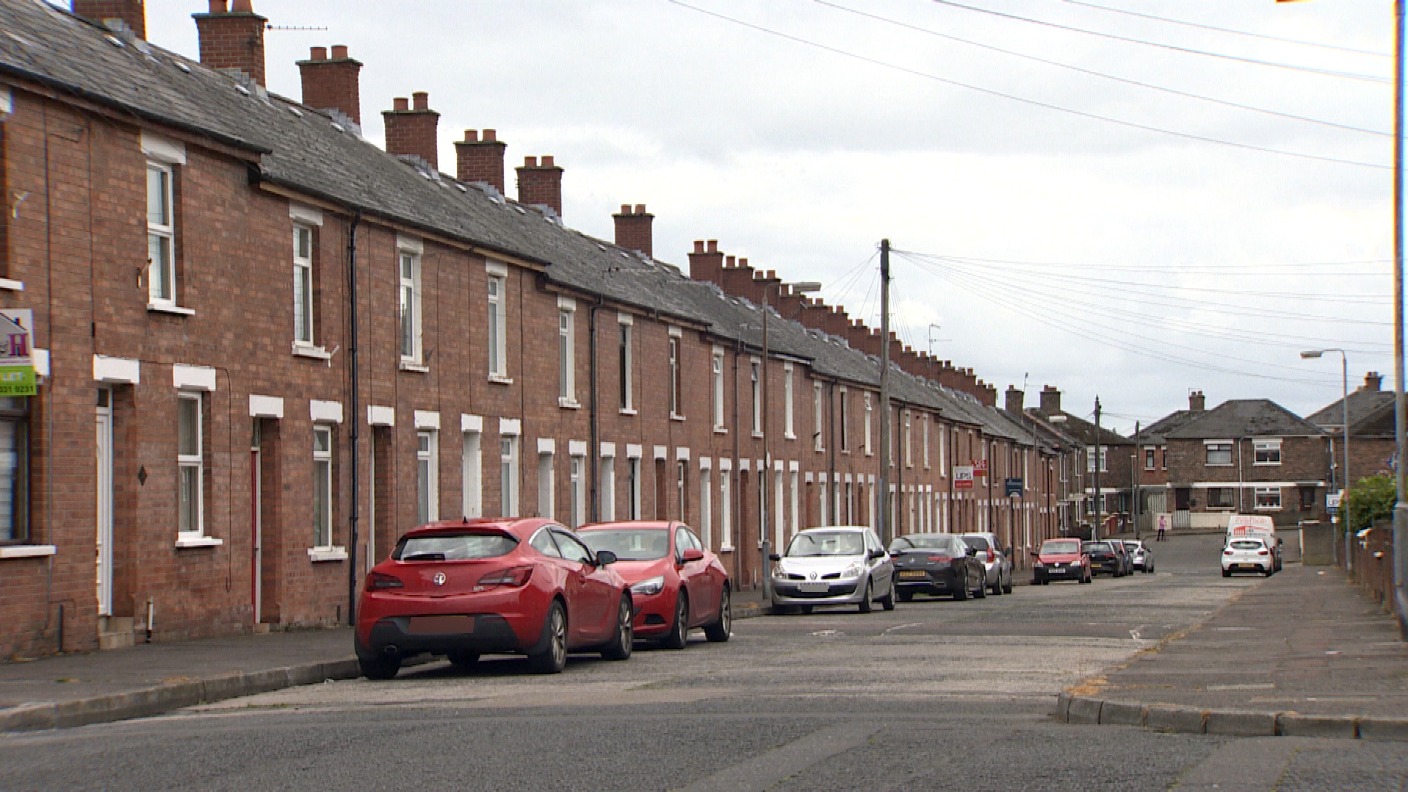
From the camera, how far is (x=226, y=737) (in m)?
11.5

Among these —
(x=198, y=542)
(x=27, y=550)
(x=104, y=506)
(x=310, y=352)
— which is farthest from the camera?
(x=310, y=352)

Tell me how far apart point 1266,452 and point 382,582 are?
115703 mm

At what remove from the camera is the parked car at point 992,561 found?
43.4m

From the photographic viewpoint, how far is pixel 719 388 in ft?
147

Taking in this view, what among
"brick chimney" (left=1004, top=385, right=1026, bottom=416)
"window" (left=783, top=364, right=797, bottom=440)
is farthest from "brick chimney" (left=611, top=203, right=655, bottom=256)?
"brick chimney" (left=1004, top=385, right=1026, bottom=416)

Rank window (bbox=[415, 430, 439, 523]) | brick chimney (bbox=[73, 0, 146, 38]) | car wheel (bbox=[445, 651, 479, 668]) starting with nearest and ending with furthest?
1. car wheel (bbox=[445, 651, 479, 668])
2. brick chimney (bbox=[73, 0, 146, 38])
3. window (bbox=[415, 430, 439, 523])

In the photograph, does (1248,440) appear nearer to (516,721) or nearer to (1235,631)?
(1235,631)

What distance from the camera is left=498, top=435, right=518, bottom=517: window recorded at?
103 ft

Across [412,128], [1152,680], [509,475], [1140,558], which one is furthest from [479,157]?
[1140,558]

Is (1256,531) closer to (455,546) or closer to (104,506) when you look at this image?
(104,506)

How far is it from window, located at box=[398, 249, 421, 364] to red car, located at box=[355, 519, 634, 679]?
1090cm

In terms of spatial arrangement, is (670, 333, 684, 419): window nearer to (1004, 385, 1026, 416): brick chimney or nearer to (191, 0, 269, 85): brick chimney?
(191, 0, 269, 85): brick chimney

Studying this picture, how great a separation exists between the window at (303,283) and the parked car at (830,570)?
10442 mm

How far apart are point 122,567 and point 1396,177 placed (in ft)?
51.5
